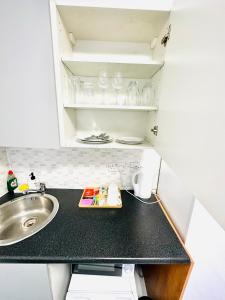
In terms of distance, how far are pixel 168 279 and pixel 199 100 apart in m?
1.06

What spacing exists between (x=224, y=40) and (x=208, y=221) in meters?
0.78

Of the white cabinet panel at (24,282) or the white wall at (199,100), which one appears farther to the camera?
the white cabinet panel at (24,282)

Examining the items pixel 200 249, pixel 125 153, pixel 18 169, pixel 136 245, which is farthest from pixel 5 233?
pixel 200 249

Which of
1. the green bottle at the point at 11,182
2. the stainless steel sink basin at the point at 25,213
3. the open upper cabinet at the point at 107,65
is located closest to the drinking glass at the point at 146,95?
the open upper cabinet at the point at 107,65

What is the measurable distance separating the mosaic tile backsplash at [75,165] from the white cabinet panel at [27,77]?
15.6 inches

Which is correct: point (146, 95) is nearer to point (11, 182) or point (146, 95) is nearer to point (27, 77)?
point (27, 77)

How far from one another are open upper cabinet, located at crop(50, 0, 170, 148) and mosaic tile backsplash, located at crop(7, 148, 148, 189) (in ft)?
0.67

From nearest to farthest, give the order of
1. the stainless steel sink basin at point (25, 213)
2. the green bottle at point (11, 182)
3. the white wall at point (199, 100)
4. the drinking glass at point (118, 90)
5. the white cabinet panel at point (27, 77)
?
the white wall at point (199, 100) < the white cabinet panel at point (27, 77) < the drinking glass at point (118, 90) < the stainless steel sink basin at point (25, 213) < the green bottle at point (11, 182)

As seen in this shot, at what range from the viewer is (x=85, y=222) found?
91 cm

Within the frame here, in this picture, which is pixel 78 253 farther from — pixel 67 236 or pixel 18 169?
pixel 18 169

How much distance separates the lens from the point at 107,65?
2.65ft

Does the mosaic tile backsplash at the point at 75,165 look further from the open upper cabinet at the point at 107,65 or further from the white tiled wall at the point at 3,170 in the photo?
the open upper cabinet at the point at 107,65

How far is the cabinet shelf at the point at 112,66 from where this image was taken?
2.42 feet

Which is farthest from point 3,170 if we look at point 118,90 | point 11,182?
point 118,90
